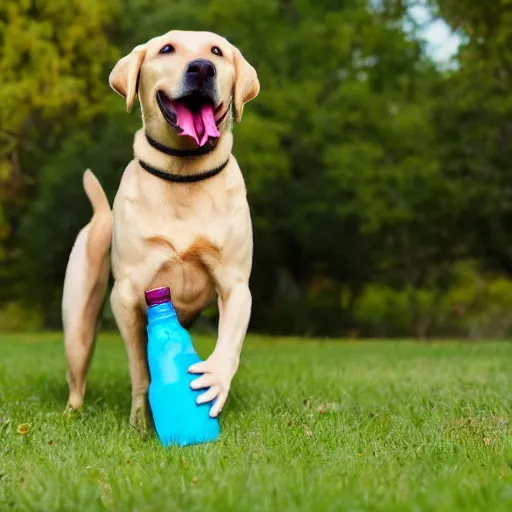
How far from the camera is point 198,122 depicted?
4133mm

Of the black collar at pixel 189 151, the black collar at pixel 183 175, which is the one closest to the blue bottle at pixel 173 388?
the black collar at pixel 183 175

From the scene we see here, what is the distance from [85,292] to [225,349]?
1.21 metres

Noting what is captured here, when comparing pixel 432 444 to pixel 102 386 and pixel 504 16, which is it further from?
pixel 504 16

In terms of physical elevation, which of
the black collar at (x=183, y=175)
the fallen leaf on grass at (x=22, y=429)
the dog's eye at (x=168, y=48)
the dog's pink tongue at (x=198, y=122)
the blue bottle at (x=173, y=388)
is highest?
the dog's eye at (x=168, y=48)

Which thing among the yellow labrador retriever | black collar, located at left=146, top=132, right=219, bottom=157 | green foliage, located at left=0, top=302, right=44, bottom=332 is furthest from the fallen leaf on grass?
green foliage, located at left=0, top=302, right=44, bottom=332

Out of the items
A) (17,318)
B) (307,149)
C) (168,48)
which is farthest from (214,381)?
(17,318)

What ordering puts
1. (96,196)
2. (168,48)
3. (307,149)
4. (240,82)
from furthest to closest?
(307,149) < (96,196) < (240,82) < (168,48)

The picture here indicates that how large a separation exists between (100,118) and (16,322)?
8273mm

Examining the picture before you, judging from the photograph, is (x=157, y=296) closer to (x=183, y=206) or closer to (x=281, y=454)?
(x=183, y=206)

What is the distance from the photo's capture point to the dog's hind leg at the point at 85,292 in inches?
196

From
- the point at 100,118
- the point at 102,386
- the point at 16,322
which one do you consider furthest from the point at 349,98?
the point at 102,386

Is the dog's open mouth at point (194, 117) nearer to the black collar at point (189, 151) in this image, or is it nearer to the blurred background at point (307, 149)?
the black collar at point (189, 151)

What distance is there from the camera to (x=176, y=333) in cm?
415

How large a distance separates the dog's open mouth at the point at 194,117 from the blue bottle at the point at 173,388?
84 centimetres
